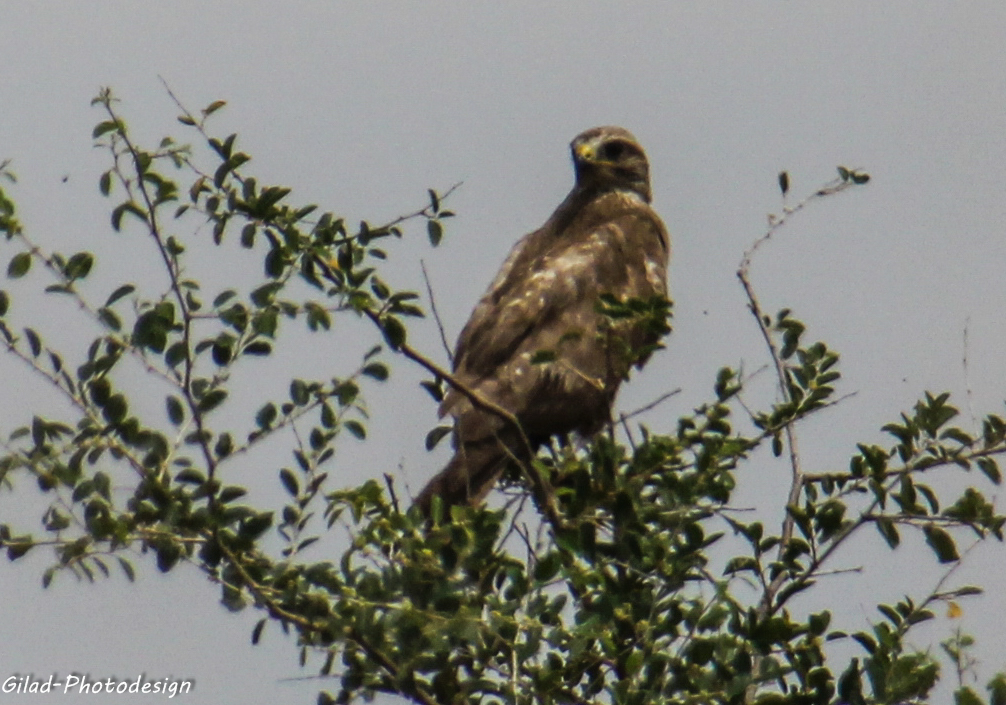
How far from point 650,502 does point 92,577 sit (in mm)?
1542

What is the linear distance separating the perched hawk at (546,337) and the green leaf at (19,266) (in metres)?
1.82

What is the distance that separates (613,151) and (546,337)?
2.28 meters

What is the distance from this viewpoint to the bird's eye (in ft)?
30.0

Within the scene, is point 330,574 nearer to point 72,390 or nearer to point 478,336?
point 72,390

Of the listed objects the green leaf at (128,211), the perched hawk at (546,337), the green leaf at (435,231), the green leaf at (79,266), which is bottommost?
the green leaf at (79,266)

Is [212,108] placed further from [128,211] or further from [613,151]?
[613,151]

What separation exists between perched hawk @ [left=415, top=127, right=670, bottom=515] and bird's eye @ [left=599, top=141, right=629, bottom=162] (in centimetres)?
47

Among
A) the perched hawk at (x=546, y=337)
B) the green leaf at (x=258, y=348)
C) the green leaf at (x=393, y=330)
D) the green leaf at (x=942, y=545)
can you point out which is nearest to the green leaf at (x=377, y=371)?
the green leaf at (x=393, y=330)

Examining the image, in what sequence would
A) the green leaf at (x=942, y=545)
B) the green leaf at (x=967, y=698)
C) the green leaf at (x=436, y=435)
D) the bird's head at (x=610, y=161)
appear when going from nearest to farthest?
the green leaf at (x=967, y=698)
the green leaf at (x=942, y=545)
the green leaf at (x=436, y=435)
the bird's head at (x=610, y=161)

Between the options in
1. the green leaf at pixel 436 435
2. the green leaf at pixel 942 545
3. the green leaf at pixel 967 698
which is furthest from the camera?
the green leaf at pixel 436 435

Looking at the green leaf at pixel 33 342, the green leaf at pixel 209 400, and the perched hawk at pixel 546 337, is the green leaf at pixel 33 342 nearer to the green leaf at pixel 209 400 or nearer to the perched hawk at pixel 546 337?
the green leaf at pixel 209 400

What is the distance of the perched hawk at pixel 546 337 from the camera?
648cm

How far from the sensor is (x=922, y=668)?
4.47m

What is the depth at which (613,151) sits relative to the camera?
920cm
